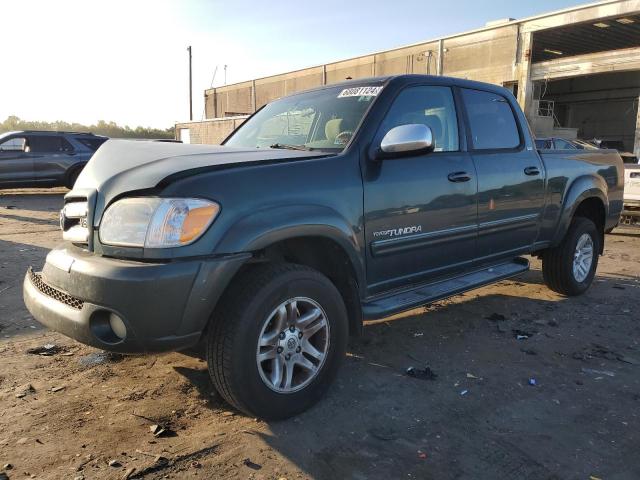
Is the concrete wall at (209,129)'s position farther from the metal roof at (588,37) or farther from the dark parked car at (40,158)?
the metal roof at (588,37)

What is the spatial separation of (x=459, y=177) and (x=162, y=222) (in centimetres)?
225

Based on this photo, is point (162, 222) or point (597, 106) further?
point (597, 106)

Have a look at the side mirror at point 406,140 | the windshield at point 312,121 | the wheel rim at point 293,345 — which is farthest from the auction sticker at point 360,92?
the wheel rim at point 293,345

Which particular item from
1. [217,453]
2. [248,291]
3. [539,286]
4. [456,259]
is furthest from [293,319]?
[539,286]

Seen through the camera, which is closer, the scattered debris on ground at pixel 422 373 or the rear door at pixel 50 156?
the scattered debris on ground at pixel 422 373

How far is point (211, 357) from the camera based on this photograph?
8.68 ft

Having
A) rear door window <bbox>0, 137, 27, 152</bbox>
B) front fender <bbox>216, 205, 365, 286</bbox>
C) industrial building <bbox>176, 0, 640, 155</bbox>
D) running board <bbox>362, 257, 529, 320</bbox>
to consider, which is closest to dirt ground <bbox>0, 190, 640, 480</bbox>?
running board <bbox>362, 257, 529, 320</bbox>

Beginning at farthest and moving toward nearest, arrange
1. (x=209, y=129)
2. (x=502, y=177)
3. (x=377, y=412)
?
1. (x=209, y=129)
2. (x=502, y=177)
3. (x=377, y=412)

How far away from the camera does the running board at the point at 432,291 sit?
3.29m

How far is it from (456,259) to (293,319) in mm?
1660

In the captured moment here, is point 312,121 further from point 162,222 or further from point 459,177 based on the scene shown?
point 162,222

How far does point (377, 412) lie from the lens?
9.78 ft

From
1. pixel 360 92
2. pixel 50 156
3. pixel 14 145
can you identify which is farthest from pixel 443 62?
pixel 360 92

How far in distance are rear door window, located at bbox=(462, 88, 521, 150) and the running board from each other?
3.37 ft
